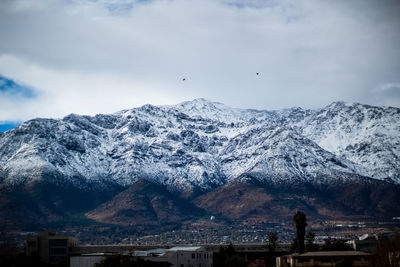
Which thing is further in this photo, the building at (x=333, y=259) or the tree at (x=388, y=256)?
the building at (x=333, y=259)

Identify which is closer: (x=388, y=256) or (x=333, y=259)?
(x=388, y=256)

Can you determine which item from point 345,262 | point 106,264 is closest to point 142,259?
point 106,264

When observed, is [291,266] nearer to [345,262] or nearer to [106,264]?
[345,262]

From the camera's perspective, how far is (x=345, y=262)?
172 meters

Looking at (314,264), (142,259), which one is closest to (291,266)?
(314,264)

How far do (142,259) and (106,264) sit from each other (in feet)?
43.9

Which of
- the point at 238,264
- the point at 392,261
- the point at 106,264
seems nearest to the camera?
the point at 392,261

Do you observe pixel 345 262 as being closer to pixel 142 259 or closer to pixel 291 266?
pixel 291 266

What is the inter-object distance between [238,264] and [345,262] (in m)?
37.3

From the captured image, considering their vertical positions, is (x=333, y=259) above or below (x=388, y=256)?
below

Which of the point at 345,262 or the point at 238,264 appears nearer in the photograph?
the point at 345,262

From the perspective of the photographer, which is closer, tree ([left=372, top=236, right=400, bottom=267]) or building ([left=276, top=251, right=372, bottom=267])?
tree ([left=372, top=236, right=400, bottom=267])

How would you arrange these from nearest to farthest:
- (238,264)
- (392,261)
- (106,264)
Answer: (392,261)
(106,264)
(238,264)

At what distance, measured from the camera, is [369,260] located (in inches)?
6880
